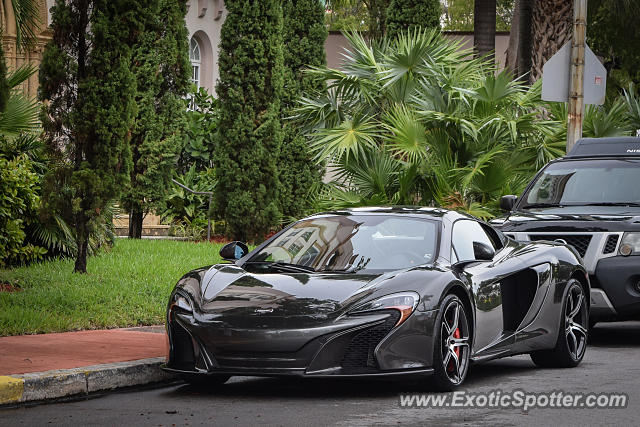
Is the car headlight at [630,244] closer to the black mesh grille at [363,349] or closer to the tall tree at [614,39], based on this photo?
the black mesh grille at [363,349]

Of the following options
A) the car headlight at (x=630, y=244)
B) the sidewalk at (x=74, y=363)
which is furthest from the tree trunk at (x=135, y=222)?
the car headlight at (x=630, y=244)

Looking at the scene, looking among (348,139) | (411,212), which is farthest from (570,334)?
(348,139)

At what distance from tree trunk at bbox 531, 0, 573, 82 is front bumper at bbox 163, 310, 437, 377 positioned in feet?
54.2

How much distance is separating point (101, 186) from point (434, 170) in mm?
5181

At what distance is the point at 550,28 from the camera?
2358 cm

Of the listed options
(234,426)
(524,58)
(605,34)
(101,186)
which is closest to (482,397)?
(234,426)

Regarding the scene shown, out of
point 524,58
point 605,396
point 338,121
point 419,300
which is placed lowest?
point 605,396

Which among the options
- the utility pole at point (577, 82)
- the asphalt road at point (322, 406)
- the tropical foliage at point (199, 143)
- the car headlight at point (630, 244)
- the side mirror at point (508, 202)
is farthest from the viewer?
the tropical foliage at point (199, 143)

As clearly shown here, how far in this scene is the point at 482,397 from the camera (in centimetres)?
810

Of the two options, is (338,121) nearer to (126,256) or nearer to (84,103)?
(126,256)

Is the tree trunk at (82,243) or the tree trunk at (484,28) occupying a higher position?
the tree trunk at (484,28)

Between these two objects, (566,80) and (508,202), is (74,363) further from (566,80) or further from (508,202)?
(566,80)

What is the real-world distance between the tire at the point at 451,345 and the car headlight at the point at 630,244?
3.74m

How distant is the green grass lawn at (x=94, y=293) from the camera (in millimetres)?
A: 11133
